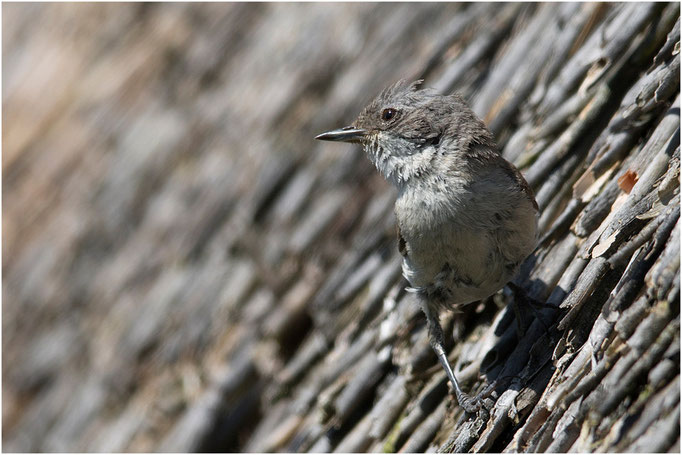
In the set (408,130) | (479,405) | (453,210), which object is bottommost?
(479,405)

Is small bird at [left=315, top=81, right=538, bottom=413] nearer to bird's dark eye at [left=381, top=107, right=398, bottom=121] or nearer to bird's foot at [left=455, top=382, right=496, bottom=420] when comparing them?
bird's foot at [left=455, top=382, right=496, bottom=420]

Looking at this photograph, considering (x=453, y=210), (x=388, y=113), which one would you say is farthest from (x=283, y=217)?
(x=453, y=210)

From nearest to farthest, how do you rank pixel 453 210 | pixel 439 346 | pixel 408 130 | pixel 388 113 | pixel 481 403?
pixel 481 403 → pixel 453 210 → pixel 439 346 → pixel 408 130 → pixel 388 113

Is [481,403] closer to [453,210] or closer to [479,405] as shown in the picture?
[479,405]

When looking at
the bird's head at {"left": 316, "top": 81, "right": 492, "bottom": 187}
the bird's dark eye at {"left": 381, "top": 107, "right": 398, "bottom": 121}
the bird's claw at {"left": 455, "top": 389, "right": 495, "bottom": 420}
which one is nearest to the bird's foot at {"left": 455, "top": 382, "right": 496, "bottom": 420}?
the bird's claw at {"left": 455, "top": 389, "right": 495, "bottom": 420}

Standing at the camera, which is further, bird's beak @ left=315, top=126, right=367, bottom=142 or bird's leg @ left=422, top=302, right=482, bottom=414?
bird's beak @ left=315, top=126, right=367, bottom=142

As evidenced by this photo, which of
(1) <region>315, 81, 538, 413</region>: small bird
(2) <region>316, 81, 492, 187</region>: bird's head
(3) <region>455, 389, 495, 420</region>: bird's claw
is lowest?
(3) <region>455, 389, 495, 420</region>: bird's claw

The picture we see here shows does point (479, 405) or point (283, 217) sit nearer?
point (479, 405)
